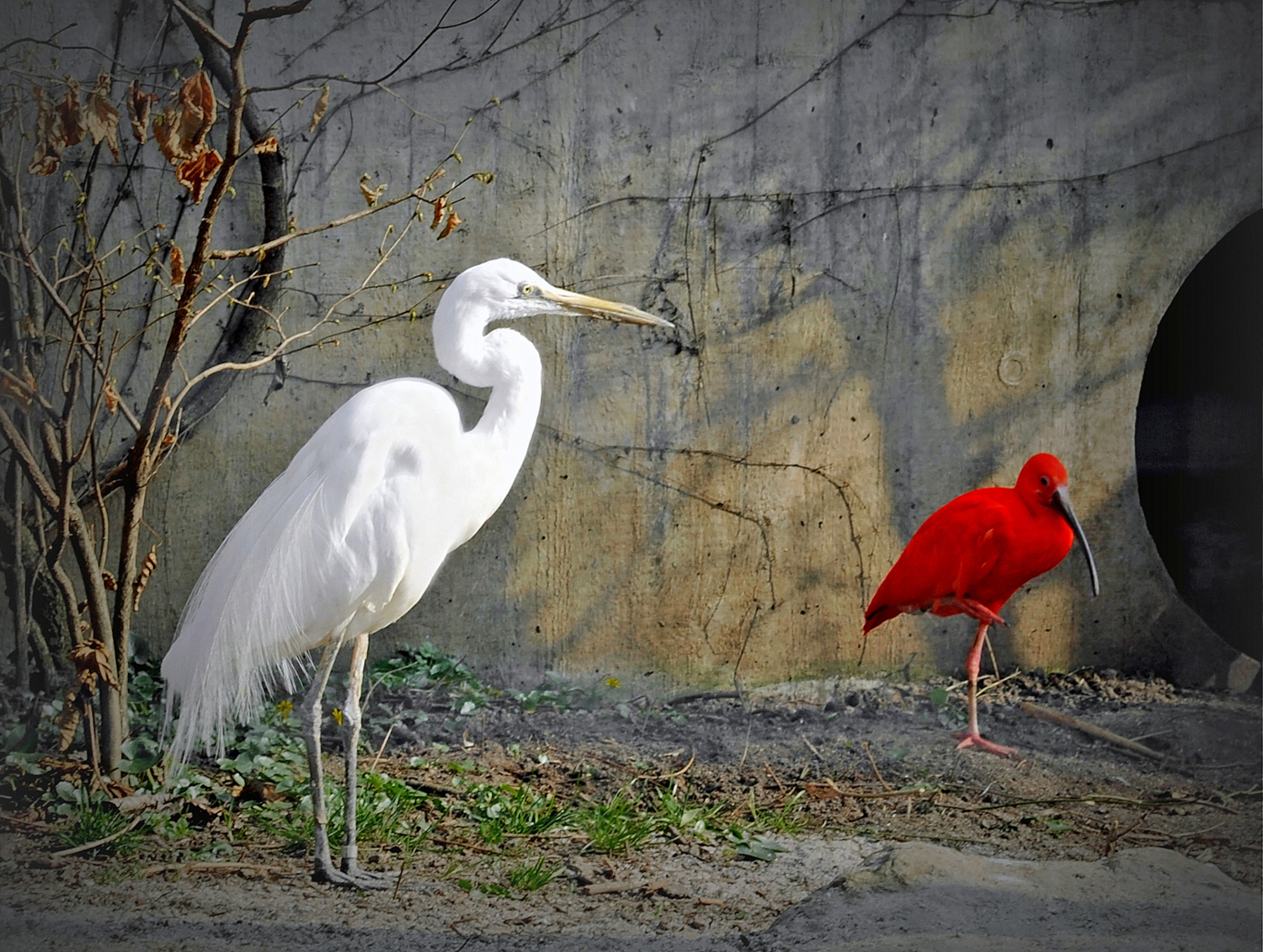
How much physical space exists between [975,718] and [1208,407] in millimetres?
1190

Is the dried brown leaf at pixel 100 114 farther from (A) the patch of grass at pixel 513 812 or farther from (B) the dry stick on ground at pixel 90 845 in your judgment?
(A) the patch of grass at pixel 513 812

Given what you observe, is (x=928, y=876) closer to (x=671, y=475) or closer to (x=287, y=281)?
(x=671, y=475)

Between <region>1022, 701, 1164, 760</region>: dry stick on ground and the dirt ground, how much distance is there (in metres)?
0.02

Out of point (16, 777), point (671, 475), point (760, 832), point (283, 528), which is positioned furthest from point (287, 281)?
point (760, 832)

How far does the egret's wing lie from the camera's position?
2592 mm

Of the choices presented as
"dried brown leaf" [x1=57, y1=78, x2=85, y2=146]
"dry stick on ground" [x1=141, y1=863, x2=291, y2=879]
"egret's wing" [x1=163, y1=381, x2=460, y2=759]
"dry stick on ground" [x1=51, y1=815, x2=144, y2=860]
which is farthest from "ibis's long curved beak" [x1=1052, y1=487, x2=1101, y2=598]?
"dried brown leaf" [x1=57, y1=78, x2=85, y2=146]

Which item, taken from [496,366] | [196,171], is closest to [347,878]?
[496,366]

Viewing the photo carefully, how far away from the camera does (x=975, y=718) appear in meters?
3.27

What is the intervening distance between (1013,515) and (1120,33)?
1.44 m

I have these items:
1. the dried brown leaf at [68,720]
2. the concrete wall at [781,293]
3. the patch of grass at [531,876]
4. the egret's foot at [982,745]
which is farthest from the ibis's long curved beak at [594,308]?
the dried brown leaf at [68,720]

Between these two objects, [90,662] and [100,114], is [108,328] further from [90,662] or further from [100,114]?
[90,662]

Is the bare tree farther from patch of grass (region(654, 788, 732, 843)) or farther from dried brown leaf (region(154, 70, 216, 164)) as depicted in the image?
patch of grass (region(654, 788, 732, 843))

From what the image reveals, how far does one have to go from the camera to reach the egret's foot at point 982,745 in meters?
3.24

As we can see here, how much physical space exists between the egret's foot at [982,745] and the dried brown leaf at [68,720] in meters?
2.38
